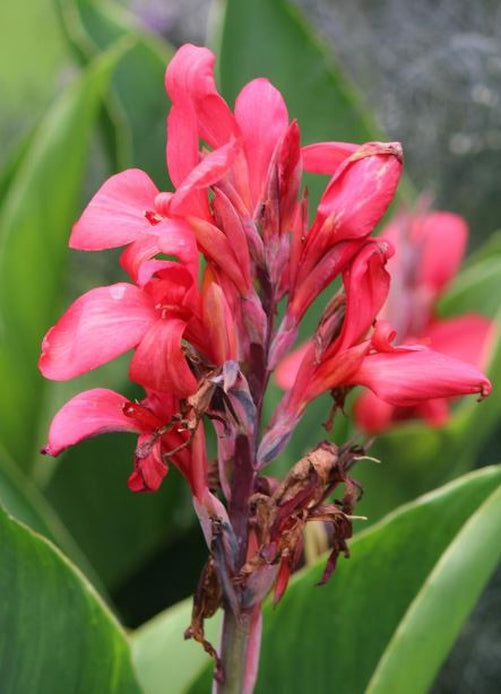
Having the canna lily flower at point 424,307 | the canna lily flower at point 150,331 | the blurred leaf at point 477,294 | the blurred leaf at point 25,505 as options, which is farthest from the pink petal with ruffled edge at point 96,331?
the blurred leaf at point 477,294

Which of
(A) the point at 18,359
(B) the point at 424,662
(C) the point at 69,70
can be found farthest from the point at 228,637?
(C) the point at 69,70

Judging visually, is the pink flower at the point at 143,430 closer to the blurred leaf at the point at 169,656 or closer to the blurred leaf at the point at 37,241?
the blurred leaf at the point at 169,656

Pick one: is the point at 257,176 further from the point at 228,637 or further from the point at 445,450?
the point at 445,450

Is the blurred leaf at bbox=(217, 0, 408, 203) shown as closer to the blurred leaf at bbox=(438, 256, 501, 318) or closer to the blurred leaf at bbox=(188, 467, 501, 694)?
the blurred leaf at bbox=(438, 256, 501, 318)

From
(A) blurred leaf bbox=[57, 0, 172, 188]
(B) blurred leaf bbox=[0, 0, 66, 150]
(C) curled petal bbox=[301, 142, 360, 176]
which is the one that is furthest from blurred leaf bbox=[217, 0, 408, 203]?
(B) blurred leaf bbox=[0, 0, 66, 150]


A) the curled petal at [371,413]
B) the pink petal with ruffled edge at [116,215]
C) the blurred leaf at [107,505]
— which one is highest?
the pink petal with ruffled edge at [116,215]

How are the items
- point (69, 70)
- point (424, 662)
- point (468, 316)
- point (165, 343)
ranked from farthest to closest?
1. point (69, 70)
2. point (468, 316)
3. point (424, 662)
4. point (165, 343)

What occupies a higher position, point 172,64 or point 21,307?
point 172,64
